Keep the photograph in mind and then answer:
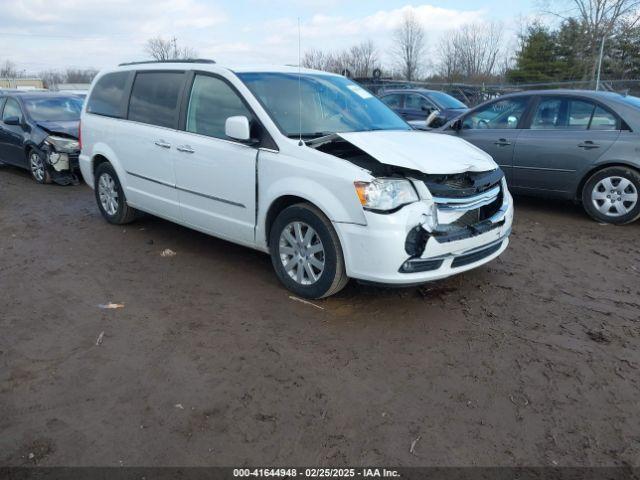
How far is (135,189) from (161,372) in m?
3.20

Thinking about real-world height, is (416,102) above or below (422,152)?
above

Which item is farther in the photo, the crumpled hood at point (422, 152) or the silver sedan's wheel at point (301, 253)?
the silver sedan's wheel at point (301, 253)

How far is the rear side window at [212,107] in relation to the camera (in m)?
4.80

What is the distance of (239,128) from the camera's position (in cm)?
436

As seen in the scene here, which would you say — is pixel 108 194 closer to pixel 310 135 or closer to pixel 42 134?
pixel 310 135

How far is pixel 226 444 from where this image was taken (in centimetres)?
273

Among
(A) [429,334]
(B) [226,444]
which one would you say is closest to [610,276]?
(A) [429,334]

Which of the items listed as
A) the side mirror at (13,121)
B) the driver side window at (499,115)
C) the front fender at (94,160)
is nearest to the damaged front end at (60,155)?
the side mirror at (13,121)

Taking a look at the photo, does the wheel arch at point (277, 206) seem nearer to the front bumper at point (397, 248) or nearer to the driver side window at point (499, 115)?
the front bumper at point (397, 248)

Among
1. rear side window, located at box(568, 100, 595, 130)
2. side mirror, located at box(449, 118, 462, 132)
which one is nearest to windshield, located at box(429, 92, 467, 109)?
side mirror, located at box(449, 118, 462, 132)

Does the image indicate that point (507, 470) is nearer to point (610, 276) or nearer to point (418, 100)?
point (610, 276)

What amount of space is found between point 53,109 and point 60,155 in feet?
4.81

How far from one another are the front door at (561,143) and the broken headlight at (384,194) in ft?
12.5

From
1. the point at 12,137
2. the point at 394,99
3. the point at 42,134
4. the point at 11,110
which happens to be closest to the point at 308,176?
the point at 42,134
